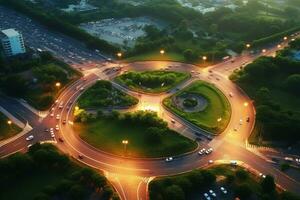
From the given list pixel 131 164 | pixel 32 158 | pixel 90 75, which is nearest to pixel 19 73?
pixel 90 75

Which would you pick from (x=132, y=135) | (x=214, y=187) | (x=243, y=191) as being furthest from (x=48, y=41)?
(x=243, y=191)

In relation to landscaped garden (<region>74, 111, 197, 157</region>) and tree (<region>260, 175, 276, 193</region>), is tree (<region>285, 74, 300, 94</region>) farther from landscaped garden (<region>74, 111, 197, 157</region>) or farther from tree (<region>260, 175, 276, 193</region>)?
tree (<region>260, 175, 276, 193</region>)

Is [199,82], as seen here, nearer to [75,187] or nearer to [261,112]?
[261,112]

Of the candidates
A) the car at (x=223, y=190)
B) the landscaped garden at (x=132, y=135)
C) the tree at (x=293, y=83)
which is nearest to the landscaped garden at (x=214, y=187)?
the car at (x=223, y=190)

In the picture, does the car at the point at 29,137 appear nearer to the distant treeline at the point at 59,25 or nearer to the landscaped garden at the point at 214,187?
the landscaped garden at the point at 214,187

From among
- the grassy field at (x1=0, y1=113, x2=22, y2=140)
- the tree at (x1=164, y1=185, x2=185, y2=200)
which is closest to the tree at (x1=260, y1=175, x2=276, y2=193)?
the tree at (x1=164, y1=185, x2=185, y2=200)
